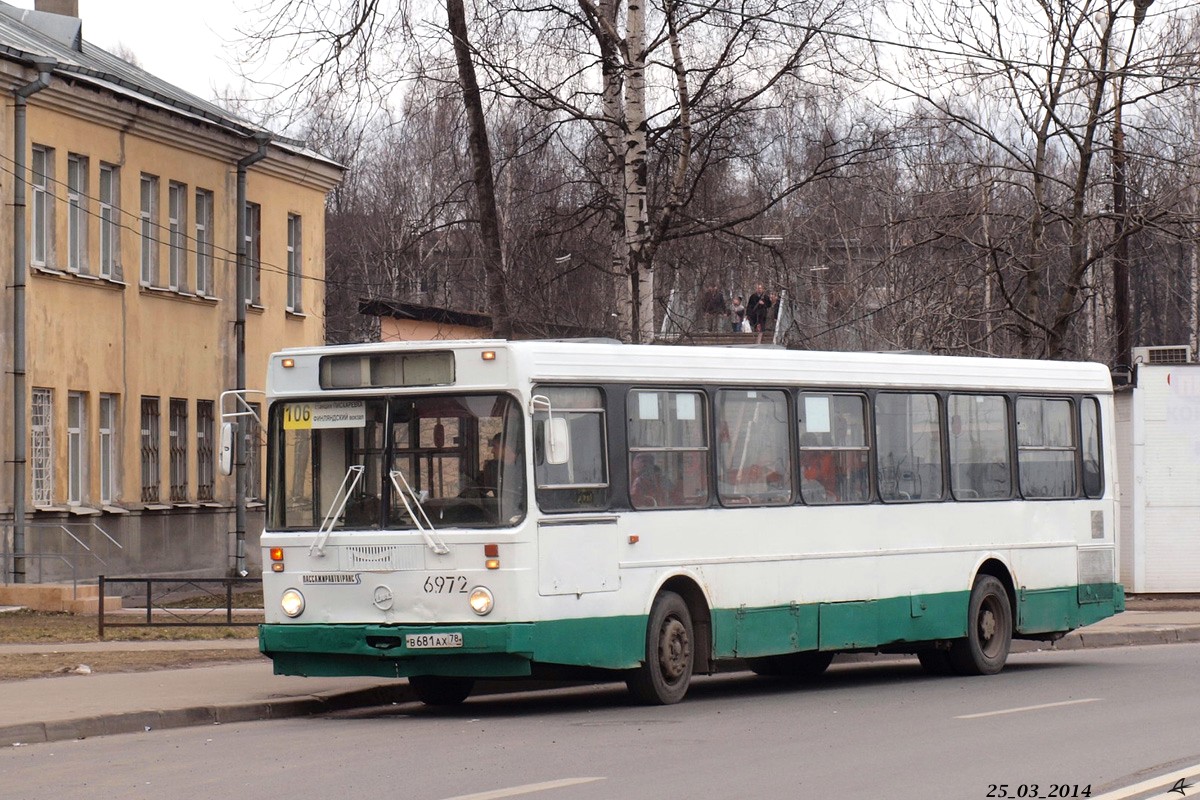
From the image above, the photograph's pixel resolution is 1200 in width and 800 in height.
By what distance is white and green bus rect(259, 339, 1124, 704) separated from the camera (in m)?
14.0

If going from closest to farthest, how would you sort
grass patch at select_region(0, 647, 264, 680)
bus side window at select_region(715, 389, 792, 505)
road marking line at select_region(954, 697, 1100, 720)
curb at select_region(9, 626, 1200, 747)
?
curb at select_region(9, 626, 1200, 747) < road marking line at select_region(954, 697, 1100, 720) < bus side window at select_region(715, 389, 792, 505) < grass patch at select_region(0, 647, 264, 680)

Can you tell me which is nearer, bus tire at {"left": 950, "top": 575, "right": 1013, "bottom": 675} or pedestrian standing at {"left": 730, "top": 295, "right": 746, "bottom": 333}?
bus tire at {"left": 950, "top": 575, "right": 1013, "bottom": 675}

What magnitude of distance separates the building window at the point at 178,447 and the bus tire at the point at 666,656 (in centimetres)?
2048

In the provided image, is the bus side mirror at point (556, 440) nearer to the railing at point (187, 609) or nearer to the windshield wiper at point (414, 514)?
the windshield wiper at point (414, 514)

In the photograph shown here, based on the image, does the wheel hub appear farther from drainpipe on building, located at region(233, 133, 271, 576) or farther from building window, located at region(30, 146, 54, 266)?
drainpipe on building, located at region(233, 133, 271, 576)

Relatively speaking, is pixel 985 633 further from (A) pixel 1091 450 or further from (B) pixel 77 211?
(B) pixel 77 211

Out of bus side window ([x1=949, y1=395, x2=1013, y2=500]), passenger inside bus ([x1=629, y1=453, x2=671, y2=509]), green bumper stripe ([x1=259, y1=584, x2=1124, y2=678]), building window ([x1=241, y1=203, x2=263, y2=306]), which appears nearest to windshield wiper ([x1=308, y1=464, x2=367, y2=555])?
green bumper stripe ([x1=259, y1=584, x2=1124, y2=678])

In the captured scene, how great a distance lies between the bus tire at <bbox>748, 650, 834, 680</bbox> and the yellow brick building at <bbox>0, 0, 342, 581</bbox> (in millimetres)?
13708

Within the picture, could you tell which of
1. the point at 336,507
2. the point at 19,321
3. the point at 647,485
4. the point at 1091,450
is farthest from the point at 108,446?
the point at 647,485

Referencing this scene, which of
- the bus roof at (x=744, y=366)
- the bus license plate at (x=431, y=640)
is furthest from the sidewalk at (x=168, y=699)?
the bus roof at (x=744, y=366)

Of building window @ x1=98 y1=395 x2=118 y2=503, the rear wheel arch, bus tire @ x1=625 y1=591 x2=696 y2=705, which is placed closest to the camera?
bus tire @ x1=625 y1=591 x2=696 y2=705

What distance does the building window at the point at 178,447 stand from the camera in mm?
34219

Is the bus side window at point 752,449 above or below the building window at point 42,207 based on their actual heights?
below

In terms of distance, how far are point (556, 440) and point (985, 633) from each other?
6410 millimetres
